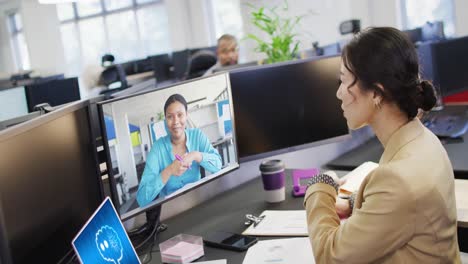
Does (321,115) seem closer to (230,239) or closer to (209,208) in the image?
(209,208)

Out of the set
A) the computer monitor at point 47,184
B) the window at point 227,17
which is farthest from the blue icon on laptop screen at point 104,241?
the window at point 227,17

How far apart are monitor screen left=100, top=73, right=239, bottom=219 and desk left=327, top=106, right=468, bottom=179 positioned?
2.63 feet

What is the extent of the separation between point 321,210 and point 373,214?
21 cm

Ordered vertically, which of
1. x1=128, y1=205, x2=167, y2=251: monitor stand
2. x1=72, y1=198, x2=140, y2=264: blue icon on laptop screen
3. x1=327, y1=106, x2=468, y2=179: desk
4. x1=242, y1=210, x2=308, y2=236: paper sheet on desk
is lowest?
x1=327, y1=106, x2=468, y2=179: desk

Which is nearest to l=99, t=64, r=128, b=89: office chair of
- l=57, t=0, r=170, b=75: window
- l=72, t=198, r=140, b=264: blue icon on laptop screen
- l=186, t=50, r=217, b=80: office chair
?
l=186, t=50, r=217, b=80: office chair

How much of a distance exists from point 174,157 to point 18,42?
8.48 m

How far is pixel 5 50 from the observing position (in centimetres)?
943

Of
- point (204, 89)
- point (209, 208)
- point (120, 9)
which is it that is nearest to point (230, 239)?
point (209, 208)

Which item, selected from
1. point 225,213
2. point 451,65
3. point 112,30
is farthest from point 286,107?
point 112,30

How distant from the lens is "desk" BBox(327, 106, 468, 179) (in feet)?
7.30

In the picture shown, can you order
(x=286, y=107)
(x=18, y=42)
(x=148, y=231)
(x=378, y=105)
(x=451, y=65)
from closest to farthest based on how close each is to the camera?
(x=378, y=105)
(x=148, y=231)
(x=286, y=107)
(x=451, y=65)
(x=18, y=42)

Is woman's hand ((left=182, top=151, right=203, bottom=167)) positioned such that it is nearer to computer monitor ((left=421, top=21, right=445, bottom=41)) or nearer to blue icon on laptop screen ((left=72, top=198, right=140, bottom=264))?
blue icon on laptop screen ((left=72, top=198, right=140, bottom=264))

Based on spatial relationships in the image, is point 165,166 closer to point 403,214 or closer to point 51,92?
point 403,214

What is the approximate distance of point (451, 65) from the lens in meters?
2.94
